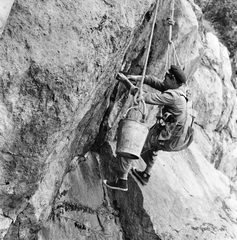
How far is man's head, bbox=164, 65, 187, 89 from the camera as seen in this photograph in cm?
431

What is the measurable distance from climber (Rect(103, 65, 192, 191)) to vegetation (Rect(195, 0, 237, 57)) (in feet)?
30.0

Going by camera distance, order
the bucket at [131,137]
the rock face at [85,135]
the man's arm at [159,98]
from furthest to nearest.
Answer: the man's arm at [159,98] → the bucket at [131,137] → the rock face at [85,135]

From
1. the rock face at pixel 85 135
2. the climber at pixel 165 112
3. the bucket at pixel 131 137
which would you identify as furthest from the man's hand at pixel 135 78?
the bucket at pixel 131 137

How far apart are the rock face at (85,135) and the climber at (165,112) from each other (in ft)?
1.93

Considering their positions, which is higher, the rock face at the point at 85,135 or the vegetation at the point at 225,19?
the vegetation at the point at 225,19

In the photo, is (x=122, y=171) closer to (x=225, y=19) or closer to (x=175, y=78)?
(x=175, y=78)

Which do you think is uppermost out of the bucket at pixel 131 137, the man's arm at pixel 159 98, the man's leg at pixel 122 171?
the man's arm at pixel 159 98

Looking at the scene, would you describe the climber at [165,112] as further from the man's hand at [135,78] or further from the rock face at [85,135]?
the rock face at [85,135]

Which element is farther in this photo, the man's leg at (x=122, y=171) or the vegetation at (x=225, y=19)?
the vegetation at (x=225, y=19)

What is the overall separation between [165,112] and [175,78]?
0.55 meters

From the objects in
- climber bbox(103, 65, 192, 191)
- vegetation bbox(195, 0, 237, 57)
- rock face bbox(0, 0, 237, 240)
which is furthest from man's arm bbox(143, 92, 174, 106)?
vegetation bbox(195, 0, 237, 57)

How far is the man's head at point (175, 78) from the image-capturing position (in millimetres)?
4309

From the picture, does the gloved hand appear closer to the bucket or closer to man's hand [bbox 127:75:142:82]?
man's hand [bbox 127:75:142:82]

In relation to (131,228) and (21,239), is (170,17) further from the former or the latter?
(21,239)
